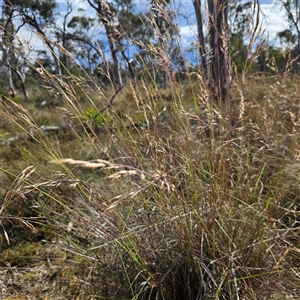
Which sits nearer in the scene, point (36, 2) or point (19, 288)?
point (19, 288)

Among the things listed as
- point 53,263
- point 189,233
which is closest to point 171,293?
point 189,233

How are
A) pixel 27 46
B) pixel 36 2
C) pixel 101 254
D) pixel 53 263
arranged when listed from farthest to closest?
pixel 36 2, pixel 53 263, pixel 101 254, pixel 27 46

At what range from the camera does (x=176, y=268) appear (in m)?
1.04

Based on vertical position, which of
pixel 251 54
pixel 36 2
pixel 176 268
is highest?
pixel 36 2

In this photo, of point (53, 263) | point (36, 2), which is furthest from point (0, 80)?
point (53, 263)

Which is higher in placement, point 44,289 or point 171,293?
point 171,293

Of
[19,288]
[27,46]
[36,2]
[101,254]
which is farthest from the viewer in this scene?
[36,2]

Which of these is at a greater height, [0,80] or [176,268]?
[0,80]

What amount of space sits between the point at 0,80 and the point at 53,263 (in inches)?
1051

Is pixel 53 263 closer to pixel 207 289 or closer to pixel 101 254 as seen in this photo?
pixel 101 254

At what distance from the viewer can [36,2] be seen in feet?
48.8

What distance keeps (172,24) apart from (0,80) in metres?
27.2

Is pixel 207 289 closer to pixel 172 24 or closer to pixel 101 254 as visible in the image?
pixel 101 254

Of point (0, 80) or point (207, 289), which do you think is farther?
point (0, 80)
